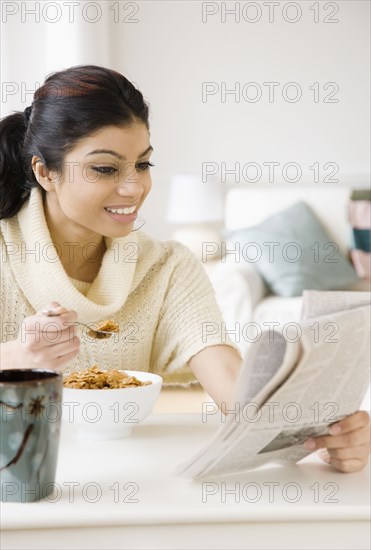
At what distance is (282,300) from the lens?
3754mm

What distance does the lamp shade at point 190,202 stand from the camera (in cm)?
437

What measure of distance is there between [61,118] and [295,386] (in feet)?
3.01

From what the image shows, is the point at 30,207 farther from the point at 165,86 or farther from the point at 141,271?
the point at 165,86

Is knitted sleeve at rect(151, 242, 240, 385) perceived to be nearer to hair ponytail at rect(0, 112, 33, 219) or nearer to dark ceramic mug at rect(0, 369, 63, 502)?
hair ponytail at rect(0, 112, 33, 219)

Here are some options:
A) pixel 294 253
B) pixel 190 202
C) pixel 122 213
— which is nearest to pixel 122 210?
pixel 122 213

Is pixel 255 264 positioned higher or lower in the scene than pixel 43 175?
lower

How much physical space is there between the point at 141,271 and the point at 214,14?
3318 millimetres

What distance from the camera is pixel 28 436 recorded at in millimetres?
809

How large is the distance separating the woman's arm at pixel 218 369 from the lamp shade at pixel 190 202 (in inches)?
114

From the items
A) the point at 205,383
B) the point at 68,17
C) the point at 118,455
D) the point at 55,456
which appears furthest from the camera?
the point at 68,17

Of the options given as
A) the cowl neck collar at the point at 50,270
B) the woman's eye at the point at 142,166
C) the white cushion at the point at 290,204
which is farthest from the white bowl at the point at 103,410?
the white cushion at the point at 290,204

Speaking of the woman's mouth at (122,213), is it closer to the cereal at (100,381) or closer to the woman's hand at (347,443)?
A: the cereal at (100,381)

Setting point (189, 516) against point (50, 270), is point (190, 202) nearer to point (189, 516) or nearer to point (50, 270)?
point (50, 270)

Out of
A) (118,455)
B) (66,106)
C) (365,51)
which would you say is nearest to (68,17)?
(365,51)
